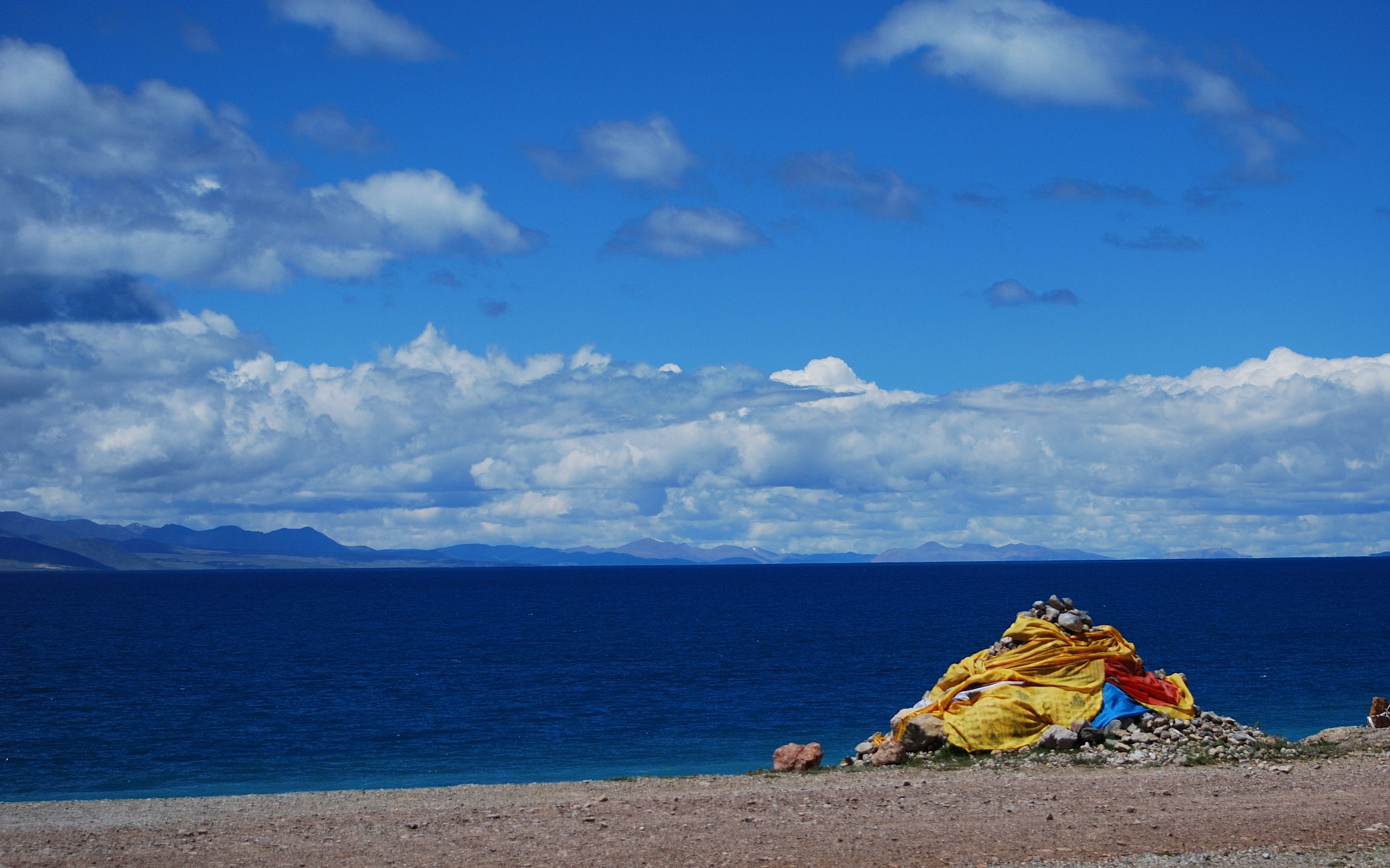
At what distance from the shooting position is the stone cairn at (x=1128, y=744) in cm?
1991

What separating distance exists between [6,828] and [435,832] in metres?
7.39

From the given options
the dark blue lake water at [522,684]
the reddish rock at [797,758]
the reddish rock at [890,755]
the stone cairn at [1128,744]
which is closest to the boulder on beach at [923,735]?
the stone cairn at [1128,744]

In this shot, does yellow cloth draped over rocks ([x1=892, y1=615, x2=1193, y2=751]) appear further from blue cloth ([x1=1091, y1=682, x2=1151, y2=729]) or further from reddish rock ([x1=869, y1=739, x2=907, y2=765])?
reddish rock ([x1=869, y1=739, x2=907, y2=765])

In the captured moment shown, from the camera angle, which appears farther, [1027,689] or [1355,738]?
[1027,689]

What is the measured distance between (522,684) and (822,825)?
1339 inches

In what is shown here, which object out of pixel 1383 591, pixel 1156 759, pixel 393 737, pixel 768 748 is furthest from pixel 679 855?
pixel 1383 591

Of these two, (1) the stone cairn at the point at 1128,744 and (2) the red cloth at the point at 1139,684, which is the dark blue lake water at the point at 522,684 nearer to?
(1) the stone cairn at the point at 1128,744

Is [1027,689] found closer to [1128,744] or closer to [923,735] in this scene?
[1128,744]

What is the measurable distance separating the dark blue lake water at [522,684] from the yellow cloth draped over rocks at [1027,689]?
6.80 metres

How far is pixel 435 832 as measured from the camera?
16031 millimetres

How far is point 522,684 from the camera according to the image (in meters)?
48.2

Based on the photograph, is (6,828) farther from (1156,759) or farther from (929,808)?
(1156,759)

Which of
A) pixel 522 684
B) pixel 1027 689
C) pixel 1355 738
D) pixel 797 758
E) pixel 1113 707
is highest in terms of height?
pixel 1027 689

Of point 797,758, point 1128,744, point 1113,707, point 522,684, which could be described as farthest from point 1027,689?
point 522,684
